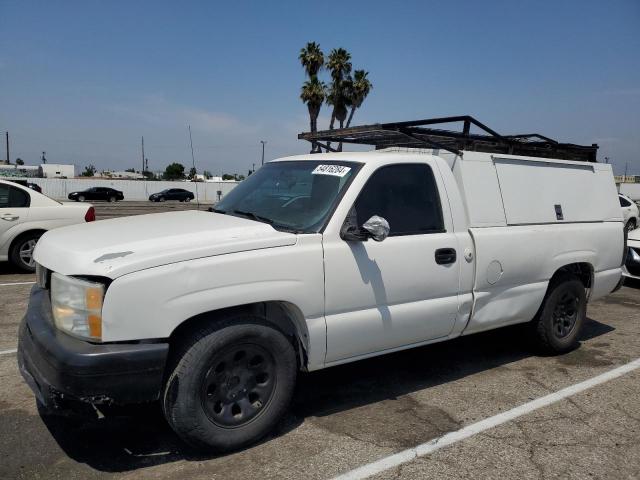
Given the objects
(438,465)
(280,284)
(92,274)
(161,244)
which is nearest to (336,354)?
(280,284)

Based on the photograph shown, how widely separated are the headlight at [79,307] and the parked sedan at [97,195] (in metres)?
44.2

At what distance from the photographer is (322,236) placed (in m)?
3.31

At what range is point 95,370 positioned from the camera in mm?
2627

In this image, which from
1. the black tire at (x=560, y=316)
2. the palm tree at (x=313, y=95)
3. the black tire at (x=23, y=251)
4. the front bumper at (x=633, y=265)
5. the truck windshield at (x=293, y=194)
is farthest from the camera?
the palm tree at (x=313, y=95)

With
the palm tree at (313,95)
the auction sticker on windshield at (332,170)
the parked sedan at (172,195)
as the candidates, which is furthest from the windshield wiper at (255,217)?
the parked sedan at (172,195)

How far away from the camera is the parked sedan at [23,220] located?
26.6 feet

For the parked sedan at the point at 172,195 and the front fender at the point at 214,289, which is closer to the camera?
the front fender at the point at 214,289

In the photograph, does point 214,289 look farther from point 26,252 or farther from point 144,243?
→ point 26,252

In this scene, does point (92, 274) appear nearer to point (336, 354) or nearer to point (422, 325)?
point (336, 354)

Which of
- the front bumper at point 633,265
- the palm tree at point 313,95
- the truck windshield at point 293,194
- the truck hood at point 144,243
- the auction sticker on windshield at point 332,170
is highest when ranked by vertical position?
the palm tree at point 313,95

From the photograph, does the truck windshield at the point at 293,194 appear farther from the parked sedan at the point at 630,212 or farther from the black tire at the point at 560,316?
the parked sedan at the point at 630,212

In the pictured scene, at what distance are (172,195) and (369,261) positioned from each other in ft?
161

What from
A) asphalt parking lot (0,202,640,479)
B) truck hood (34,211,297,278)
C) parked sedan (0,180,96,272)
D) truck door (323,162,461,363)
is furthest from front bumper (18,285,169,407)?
parked sedan (0,180,96,272)

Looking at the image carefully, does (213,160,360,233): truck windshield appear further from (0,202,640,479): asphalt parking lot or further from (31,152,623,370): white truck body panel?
(0,202,640,479): asphalt parking lot
